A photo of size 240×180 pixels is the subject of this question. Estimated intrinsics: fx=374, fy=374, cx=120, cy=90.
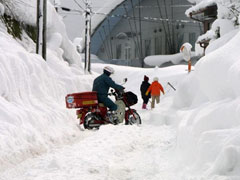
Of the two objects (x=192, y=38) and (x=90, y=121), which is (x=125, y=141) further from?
(x=192, y=38)

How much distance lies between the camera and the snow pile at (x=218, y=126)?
3.70 m

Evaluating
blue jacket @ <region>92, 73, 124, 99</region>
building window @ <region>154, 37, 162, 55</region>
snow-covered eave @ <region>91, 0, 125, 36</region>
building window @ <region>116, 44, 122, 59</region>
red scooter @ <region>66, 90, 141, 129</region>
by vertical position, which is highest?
snow-covered eave @ <region>91, 0, 125, 36</region>

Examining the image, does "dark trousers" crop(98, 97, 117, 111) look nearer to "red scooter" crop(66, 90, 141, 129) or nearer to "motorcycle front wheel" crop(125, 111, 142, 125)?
"red scooter" crop(66, 90, 141, 129)

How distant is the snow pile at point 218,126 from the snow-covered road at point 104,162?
0.44 metres

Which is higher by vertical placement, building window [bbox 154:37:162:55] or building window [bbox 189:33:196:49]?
building window [bbox 189:33:196:49]

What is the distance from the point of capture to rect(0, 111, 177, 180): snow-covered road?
4.53m

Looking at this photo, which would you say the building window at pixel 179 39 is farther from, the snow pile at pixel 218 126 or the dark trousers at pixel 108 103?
the snow pile at pixel 218 126

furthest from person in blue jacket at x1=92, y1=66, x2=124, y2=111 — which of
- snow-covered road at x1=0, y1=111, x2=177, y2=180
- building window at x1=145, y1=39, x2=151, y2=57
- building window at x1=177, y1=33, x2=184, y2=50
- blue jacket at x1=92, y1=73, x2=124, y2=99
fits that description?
building window at x1=145, y1=39, x2=151, y2=57

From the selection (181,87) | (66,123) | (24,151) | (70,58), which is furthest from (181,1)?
(24,151)

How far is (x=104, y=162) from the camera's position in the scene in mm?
5246

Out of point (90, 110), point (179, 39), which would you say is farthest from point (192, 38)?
point (90, 110)

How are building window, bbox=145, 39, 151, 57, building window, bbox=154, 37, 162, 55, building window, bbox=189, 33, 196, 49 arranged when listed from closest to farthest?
building window, bbox=189, 33, 196, 49 → building window, bbox=154, 37, 162, 55 → building window, bbox=145, 39, 151, 57

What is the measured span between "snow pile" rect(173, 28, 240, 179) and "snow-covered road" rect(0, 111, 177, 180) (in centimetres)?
44

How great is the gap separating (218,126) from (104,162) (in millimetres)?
1680
